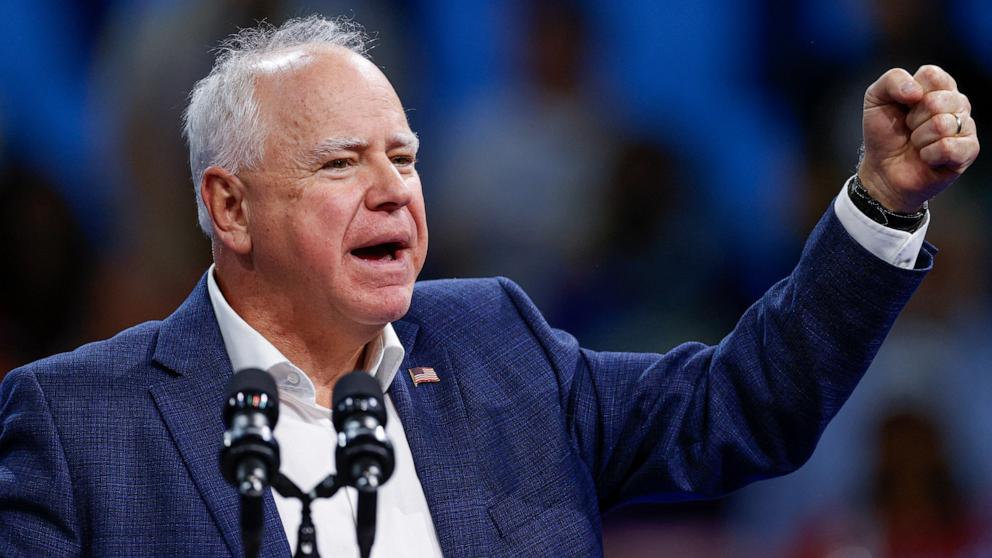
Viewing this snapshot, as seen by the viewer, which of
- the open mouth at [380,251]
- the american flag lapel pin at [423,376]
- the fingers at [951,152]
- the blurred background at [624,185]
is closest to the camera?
the fingers at [951,152]

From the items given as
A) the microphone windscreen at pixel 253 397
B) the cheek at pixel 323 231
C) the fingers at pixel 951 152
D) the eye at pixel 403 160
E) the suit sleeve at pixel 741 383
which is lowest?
the suit sleeve at pixel 741 383

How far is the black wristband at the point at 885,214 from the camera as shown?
69.2 inches

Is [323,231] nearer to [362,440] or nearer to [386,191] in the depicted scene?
[386,191]

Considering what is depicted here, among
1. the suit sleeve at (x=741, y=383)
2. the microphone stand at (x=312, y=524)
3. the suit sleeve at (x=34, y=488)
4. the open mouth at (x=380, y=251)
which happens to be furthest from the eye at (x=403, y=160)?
the microphone stand at (x=312, y=524)

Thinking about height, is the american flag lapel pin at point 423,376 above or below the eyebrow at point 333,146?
below

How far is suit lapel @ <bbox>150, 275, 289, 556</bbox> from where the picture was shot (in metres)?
1.78

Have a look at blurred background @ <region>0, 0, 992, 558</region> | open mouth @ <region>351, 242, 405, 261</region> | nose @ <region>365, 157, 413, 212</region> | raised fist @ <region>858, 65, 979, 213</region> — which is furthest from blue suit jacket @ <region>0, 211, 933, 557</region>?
blurred background @ <region>0, 0, 992, 558</region>

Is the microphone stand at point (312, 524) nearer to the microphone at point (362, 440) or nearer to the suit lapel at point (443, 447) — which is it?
the microphone at point (362, 440)

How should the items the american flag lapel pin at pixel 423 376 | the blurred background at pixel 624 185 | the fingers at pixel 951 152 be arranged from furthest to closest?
the blurred background at pixel 624 185, the american flag lapel pin at pixel 423 376, the fingers at pixel 951 152

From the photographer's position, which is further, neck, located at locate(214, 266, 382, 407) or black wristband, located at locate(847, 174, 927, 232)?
neck, located at locate(214, 266, 382, 407)

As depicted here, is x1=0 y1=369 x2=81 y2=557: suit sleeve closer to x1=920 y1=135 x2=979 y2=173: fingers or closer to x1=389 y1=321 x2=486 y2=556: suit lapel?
x1=389 y1=321 x2=486 y2=556: suit lapel

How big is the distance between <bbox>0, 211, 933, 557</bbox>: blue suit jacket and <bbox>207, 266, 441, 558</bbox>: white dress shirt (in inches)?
1.3

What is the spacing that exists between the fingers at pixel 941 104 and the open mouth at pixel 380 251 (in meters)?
0.87

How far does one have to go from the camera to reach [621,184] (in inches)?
138
